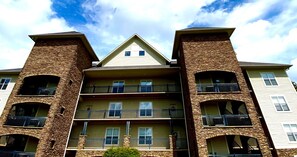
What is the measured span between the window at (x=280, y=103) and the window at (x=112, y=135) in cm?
Answer: 1600

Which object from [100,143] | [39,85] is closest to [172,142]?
[100,143]

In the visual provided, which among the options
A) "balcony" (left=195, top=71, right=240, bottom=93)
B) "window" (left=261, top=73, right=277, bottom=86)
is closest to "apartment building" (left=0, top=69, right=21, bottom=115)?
"balcony" (left=195, top=71, right=240, bottom=93)

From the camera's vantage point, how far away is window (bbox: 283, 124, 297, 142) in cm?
1572

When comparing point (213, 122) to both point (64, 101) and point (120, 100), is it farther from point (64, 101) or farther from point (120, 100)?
point (64, 101)

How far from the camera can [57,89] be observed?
57.1 feet

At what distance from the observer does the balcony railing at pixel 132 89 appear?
2080cm

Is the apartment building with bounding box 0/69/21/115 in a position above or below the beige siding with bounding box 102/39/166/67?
below

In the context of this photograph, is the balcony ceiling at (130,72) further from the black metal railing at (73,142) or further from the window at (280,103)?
the window at (280,103)

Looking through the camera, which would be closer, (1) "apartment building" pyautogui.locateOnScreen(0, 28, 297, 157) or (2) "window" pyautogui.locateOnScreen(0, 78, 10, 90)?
(1) "apartment building" pyautogui.locateOnScreen(0, 28, 297, 157)

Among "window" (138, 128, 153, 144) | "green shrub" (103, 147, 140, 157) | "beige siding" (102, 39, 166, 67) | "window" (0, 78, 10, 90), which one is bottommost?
"green shrub" (103, 147, 140, 157)

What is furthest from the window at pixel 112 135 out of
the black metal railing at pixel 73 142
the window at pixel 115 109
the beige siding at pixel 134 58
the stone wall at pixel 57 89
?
the beige siding at pixel 134 58

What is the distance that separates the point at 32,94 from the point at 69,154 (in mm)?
7585

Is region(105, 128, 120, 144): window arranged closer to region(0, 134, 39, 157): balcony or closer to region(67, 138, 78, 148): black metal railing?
region(67, 138, 78, 148): black metal railing

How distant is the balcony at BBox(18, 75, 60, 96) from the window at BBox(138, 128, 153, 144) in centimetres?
976
